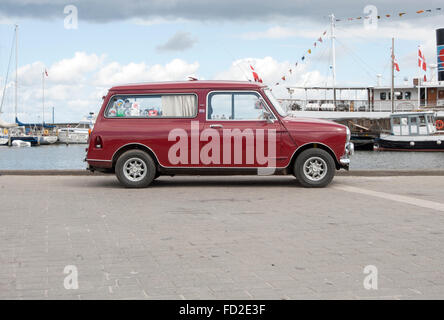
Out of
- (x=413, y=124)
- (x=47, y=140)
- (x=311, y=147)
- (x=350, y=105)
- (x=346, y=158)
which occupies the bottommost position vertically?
(x=346, y=158)

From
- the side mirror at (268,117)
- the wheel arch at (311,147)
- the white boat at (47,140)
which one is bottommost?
the wheel arch at (311,147)

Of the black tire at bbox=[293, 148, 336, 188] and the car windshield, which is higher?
the car windshield

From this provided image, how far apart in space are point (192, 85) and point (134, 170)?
A: 6.44 feet

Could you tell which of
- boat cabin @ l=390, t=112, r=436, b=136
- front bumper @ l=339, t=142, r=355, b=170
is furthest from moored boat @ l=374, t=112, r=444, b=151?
front bumper @ l=339, t=142, r=355, b=170

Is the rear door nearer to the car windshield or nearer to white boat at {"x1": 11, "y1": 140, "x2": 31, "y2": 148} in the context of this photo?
the car windshield

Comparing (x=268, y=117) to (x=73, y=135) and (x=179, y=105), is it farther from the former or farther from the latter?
(x=73, y=135)

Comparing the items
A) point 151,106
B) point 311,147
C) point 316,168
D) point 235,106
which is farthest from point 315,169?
point 151,106

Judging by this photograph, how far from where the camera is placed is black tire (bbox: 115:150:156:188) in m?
11.6

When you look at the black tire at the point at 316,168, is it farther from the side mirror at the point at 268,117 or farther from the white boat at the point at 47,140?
the white boat at the point at 47,140

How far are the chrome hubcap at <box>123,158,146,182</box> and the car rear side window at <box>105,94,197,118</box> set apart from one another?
89 centimetres

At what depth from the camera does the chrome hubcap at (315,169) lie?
11.5 meters

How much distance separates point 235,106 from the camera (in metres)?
11.6

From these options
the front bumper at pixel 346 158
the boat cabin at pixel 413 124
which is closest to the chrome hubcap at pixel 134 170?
the front bumper at pixel 346 158

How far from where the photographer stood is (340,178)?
13.5 meters
